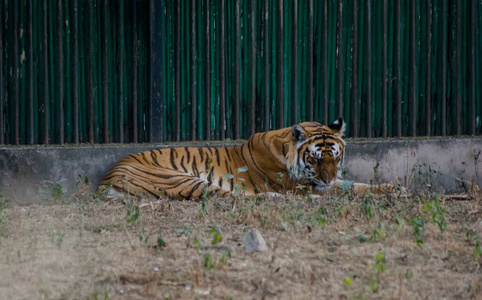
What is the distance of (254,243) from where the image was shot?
396 centimetres

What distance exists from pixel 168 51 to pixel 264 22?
3.37 feet

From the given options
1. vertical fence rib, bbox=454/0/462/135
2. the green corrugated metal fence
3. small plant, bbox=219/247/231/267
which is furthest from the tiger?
small plant, bbox=219/247/231/267

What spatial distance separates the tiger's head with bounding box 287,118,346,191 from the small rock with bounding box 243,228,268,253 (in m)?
2.39

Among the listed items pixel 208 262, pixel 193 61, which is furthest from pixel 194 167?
pixel 208 262

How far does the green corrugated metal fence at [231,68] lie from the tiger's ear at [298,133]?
1.79 feet

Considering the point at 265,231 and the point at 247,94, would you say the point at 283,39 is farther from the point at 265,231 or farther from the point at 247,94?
the point at 265,231

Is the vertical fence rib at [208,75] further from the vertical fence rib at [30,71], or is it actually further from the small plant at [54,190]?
the vertical fence rib at [30,71]

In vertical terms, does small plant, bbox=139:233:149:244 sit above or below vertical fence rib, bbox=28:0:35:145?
below

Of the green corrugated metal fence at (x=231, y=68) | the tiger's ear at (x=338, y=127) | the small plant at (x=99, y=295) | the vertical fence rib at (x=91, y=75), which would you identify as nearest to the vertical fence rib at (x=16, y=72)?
the green corrugated metal fence at (x=231, y=68)

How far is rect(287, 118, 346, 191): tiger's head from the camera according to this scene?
6.46m

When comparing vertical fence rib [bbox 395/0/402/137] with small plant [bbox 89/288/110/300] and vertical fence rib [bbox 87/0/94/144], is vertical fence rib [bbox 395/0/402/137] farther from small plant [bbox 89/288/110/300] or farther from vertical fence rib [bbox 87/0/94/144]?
small plant [bbox 89/288/110/300]

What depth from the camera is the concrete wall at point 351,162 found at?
6.29 m

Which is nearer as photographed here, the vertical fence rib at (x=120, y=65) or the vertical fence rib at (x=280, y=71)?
the vertical fence rib at (x=120, y=65)

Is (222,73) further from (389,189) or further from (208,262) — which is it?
(208,262)
